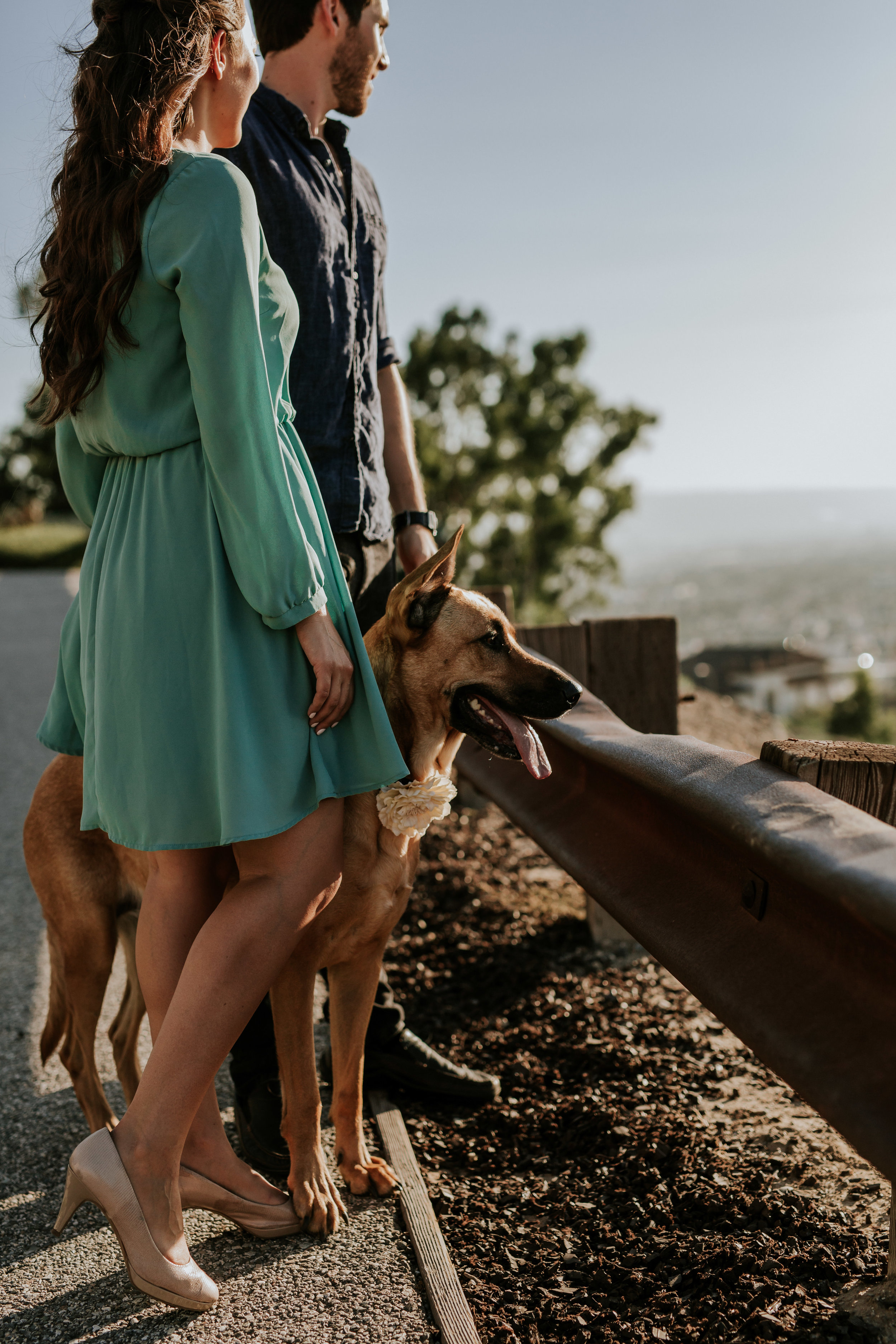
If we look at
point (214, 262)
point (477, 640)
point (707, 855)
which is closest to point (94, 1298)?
point (707, 855)

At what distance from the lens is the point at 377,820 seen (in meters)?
2.58

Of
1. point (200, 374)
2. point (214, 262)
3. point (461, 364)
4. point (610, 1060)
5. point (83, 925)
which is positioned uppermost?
point (461, 364)

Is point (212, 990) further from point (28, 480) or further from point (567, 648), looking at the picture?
point (28, 480)

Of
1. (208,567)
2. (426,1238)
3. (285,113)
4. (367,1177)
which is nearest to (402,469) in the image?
(285,113)

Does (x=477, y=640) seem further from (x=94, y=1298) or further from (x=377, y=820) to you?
(x=94, y=1298)

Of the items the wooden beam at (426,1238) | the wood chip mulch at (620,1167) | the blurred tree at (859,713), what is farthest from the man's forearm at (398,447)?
the blurred tree at (859,713)

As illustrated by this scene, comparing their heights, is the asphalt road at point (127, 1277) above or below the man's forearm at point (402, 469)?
below

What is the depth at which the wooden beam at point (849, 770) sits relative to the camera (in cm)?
175

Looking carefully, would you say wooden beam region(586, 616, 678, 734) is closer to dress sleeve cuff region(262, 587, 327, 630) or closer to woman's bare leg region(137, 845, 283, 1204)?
dress sleeve cuff region(262, 587, 327, 630)

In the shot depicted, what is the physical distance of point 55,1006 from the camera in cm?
282

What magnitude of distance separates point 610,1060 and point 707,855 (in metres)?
1.40

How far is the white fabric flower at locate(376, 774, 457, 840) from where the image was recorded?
2.52 m

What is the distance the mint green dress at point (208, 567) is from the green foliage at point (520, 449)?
31.7 metres

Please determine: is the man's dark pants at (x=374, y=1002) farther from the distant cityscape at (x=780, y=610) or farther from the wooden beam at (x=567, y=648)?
the distant cityscape at (x=780, y=610)
